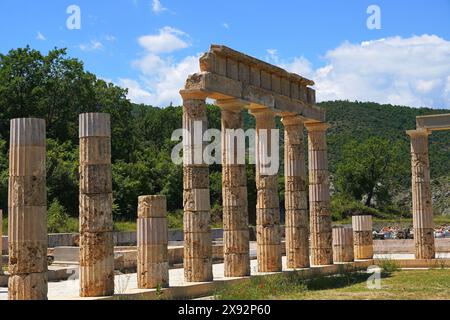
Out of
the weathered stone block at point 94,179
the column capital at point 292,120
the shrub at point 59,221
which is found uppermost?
the column capital at point 292,120

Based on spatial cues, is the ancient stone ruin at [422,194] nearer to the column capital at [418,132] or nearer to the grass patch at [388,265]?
the column capital at [418,132]

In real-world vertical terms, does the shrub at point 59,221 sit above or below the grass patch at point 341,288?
above

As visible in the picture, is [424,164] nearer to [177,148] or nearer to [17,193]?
[17,193]

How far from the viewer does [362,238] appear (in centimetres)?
2762

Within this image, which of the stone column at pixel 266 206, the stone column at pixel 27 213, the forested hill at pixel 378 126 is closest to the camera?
the stone column at pixel 27 213

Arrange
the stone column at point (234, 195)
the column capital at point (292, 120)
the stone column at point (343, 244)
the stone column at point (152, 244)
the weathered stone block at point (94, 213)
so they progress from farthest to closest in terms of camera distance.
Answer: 1. the stone column at point (343, 244)
2. the column capital at point (292, 120)
3. the stone column at point (234, 195)
4. the stone column at point (152, 244)
5. the weathered stone block at point (94, 213)

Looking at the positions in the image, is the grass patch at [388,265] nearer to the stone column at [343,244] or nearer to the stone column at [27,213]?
the stone column at [343,244]

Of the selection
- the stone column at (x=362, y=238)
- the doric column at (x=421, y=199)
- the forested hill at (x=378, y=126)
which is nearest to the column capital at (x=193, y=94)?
the doric column at (x=421, y=199)

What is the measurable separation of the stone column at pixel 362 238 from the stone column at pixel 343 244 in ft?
3.71

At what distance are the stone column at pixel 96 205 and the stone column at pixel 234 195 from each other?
5585mm

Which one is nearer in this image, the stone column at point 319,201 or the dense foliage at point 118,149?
the stone column at point 319,201

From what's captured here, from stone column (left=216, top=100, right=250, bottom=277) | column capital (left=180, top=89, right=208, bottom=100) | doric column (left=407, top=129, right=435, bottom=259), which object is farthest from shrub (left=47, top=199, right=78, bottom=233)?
column capital (left=180, top=89, right=208, bottom=100)

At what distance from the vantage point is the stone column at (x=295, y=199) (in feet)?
76.2
